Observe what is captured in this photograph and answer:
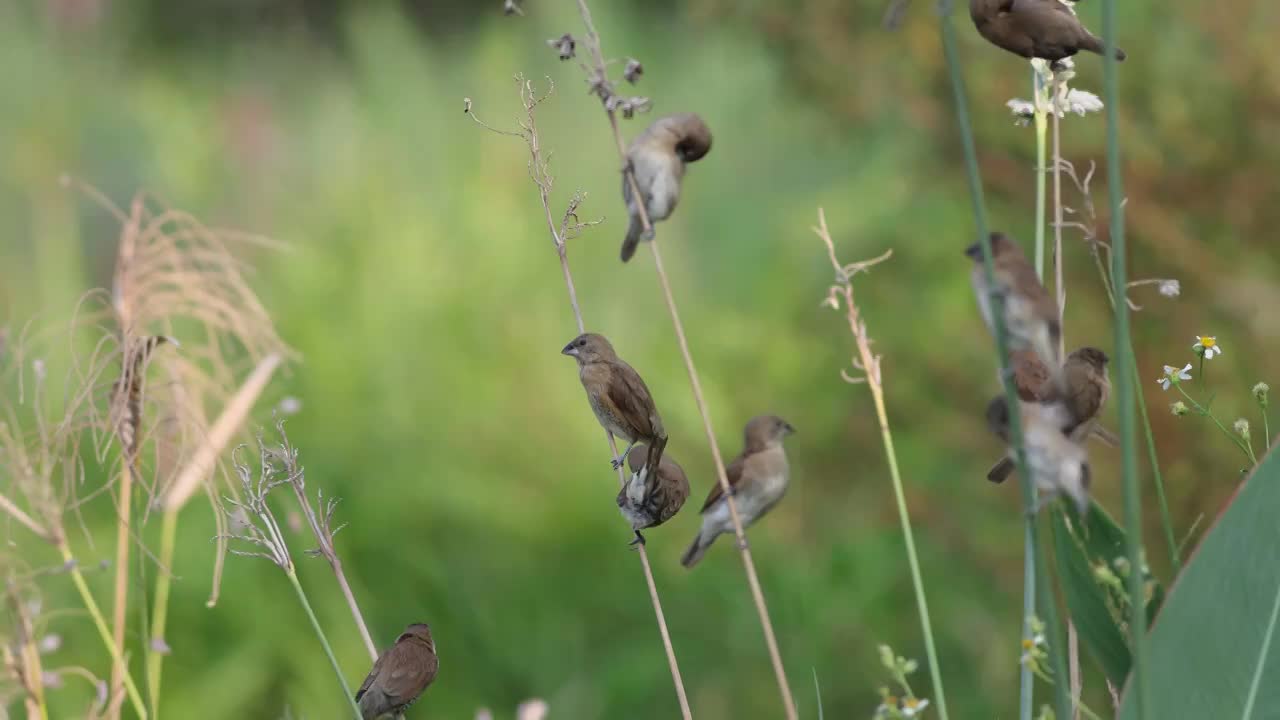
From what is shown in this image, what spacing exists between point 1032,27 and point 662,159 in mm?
307

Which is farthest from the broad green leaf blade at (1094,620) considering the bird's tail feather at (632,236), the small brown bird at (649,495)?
the bird's tail feather at (632,236)

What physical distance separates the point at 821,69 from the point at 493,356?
3.82 feet

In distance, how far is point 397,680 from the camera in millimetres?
1065

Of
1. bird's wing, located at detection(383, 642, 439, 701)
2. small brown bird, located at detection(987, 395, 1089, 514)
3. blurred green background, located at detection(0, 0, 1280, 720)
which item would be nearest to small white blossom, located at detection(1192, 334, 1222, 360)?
small brown bird, located at detection(987, 395, 1089, 514)

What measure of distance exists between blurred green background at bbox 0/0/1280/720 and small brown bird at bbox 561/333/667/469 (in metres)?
1.47

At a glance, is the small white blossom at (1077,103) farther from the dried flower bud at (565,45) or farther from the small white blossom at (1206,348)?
the dried flower bud at (565,45)

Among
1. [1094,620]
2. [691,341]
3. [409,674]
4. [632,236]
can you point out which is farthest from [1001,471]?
[691,341]

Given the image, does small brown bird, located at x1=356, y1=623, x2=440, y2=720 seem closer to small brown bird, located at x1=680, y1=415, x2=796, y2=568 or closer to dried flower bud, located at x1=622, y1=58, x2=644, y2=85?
small brown bird, located at x1=680, y1=415, x2=796, y2=568

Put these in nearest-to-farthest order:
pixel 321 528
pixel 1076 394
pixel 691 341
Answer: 1. pixel 1076 394
2. pixel 321 528
3. pixel 691 341

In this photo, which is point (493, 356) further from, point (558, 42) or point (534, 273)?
point (558, 42)

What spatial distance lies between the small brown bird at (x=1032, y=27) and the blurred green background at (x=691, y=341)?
177 cm

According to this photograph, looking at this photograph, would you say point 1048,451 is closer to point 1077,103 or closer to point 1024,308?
point 1024,308

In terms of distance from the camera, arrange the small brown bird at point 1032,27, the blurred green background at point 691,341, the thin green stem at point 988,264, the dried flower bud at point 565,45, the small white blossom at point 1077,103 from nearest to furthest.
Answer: the thin green stem at point 988,264
the small brown bird at point 1032,27
the dried flower bud at point 565,45
the small white blossom at point 1077,103
the blurred green background at point 691,341

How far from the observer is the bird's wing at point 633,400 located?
1108 mm
